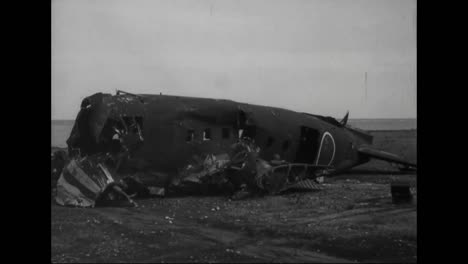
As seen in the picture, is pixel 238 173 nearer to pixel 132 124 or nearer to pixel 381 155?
pixel 132 124

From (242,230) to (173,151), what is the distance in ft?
18.3

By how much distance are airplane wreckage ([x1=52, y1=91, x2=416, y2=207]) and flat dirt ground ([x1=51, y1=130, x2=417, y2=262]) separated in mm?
652

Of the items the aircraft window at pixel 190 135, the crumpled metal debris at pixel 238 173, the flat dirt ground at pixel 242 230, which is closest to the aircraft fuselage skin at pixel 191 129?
the aircraft window at pixel 190 135

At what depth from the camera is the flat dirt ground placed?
9.48 meters

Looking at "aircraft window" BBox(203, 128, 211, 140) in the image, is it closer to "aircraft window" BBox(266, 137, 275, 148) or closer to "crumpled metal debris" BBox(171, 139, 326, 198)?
"crumpled metal debris" BBox(171, 139, 326, 198)

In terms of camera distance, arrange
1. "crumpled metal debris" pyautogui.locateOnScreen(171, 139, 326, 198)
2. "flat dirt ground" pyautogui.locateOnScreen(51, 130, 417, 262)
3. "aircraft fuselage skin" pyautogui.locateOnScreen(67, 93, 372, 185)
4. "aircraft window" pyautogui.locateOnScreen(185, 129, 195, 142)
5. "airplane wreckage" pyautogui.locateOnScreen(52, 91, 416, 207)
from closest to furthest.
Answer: "flat dirt ground" pyautogui.locateOnScreen(51, 130, 417, 262), "airplane wreckage" pyautogui.locateOnScreen(52, 91, 416, 207), "aircraft fuselage skin" pyautogui.locateOnScreen(67, 93, 372, 185), "crumpled metal debris" pyautogui.locateOnScreen(171, 139, 326, 198), "aircraft window" pyautogui.locateOnScreen(185, 129, 195, 142)

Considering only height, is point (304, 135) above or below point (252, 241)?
above

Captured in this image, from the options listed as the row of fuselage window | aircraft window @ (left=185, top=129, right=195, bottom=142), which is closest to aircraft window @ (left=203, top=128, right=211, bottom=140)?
the row of fuselage window

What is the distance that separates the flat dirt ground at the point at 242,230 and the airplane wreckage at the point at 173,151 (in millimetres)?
652

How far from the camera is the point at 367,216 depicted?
13234 millimetres
